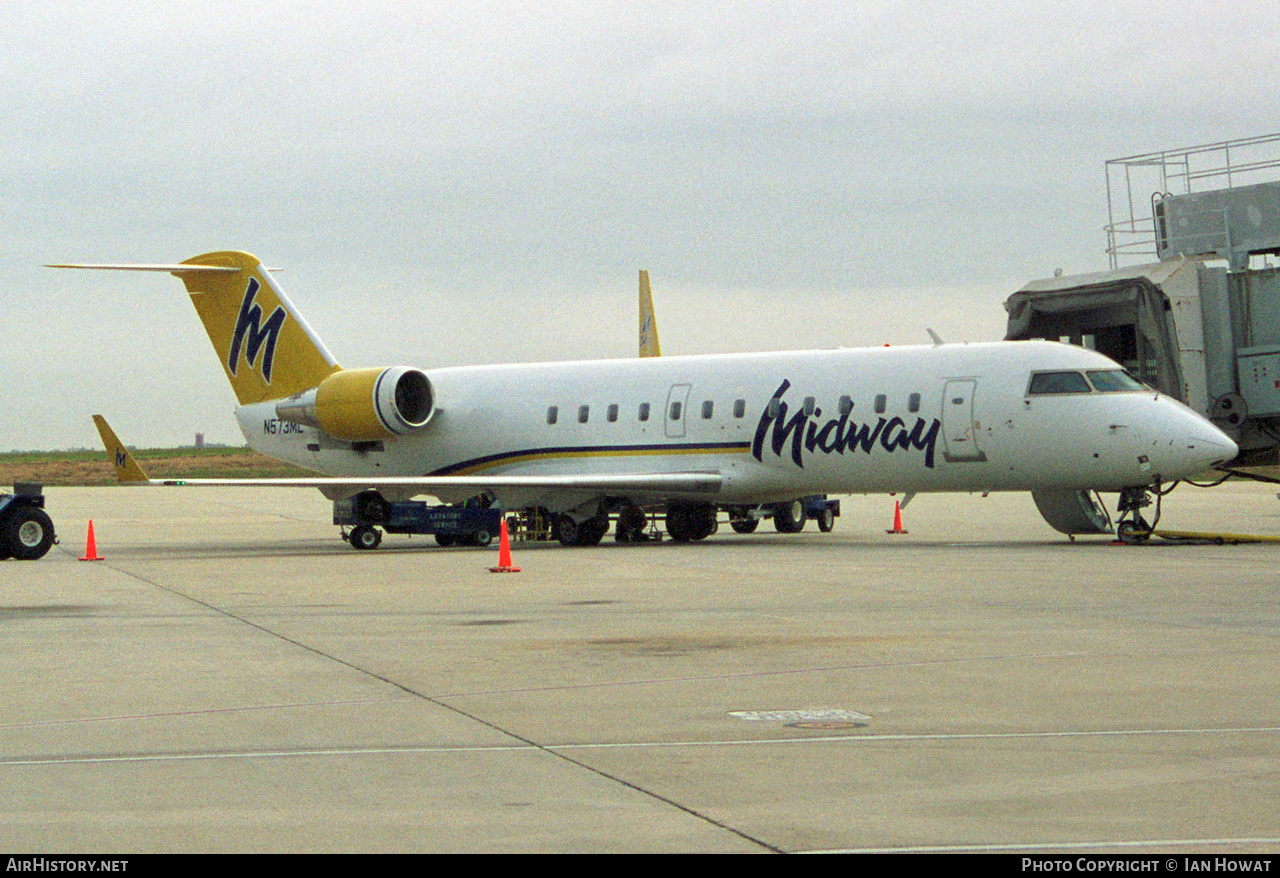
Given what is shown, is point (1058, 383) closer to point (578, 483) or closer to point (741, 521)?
point (578, 483)

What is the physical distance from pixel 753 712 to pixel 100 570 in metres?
17.4

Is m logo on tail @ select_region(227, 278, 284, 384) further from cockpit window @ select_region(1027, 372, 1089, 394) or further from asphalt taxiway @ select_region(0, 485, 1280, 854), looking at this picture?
cockpit window @ select_region(1027, 372, 1089, 394)

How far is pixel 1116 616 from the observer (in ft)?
49.5

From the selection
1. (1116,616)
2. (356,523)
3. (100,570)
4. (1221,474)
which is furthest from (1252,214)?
(100,570)

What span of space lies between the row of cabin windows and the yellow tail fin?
622 cm

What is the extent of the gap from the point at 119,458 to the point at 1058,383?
1679 cm

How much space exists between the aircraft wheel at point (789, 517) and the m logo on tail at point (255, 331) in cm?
1174

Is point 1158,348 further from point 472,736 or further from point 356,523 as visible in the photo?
point 472,736

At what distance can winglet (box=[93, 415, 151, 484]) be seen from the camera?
29.3m

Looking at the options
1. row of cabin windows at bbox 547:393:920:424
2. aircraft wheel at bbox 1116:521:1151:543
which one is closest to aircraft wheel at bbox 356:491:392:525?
row of cabin windows at bbox 547:393:920:424

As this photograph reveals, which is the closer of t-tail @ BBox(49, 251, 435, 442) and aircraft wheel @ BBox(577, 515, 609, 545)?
aircraft wheel @ BBox(577, 515, 609, 545)

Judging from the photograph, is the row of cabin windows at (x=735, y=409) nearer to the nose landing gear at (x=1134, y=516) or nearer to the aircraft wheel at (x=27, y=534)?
the nose landing gear at (x=1134, y=516)

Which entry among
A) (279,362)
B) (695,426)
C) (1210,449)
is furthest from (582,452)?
(1210,449)

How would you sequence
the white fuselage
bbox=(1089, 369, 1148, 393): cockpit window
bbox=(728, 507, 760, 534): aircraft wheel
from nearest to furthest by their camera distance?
1. the white fuselage
2. bbox=(1089, 369, 1148, 393): cockpit window
3. bbox=(728, 507, 760, 534): aircraft wheel
